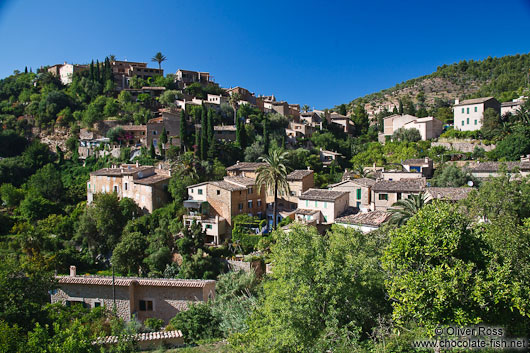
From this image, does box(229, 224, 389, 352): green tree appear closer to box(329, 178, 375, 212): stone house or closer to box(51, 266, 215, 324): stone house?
box(51, 266, 215, 324): stone house

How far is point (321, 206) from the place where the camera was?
30562mm

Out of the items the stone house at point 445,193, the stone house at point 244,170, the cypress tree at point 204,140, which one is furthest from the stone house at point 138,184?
the stone house at point 445,193

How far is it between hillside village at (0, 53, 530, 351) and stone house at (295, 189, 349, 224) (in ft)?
0.44

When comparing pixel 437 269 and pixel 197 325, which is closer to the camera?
pixel 437 269

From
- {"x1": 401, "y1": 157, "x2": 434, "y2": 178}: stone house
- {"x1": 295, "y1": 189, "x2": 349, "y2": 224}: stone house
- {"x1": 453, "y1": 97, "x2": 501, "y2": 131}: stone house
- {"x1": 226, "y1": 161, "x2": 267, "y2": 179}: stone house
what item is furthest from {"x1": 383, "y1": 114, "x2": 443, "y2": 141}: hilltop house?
{"x1": 295, "y1": 189, "x2": 349, "y2": 224}: stone house

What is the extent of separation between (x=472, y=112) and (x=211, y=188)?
1625 inches

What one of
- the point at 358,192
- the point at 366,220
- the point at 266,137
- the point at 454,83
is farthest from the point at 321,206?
the point at 454,83

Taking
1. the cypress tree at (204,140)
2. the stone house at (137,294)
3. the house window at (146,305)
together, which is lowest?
the house window at (146,305)

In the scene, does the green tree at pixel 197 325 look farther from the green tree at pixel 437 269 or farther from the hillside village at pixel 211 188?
the green tree at pixel 437 269

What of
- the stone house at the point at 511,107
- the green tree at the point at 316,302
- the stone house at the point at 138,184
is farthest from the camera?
the stone house at the point at 511,107

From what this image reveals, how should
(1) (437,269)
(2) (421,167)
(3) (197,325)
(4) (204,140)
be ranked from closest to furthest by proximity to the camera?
(1) (437,269) → (3) (197,325) → (2) (421,167) → (4) (204,140)

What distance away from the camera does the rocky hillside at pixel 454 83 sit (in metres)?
82.0

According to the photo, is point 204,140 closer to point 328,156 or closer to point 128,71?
point 328,156

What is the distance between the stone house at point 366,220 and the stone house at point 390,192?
7.92 ft
